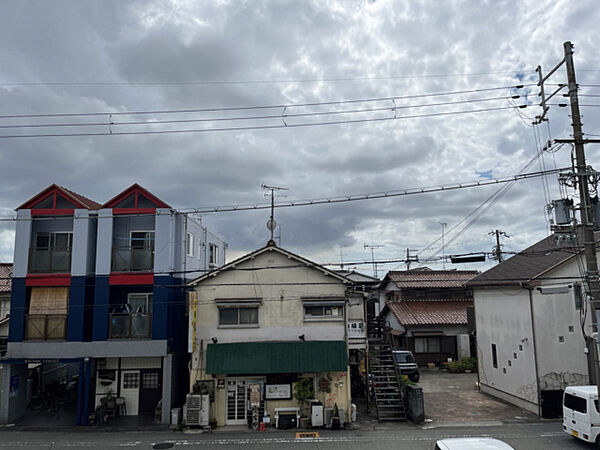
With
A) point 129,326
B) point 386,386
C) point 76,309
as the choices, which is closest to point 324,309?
point 386,386

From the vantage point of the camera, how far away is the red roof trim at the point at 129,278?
70.3ft

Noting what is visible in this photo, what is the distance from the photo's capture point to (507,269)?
25156 mm

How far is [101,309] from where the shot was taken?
21188 millimetres

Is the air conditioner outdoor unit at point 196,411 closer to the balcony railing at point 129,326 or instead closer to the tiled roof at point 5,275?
the balcony railing at point 129,326

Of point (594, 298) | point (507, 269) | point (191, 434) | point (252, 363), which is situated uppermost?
point (507, 269)

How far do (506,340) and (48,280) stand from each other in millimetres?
22482

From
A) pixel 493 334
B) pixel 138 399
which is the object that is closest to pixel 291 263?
pixel 138 399

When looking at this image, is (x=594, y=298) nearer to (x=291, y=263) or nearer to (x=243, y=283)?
(x=291, y=263)

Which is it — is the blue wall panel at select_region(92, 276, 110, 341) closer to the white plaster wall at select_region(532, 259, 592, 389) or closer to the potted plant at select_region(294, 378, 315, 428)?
the potted plant at select_region(294, 378, 315, 428)

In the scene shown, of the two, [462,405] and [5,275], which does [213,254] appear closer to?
[5,275]

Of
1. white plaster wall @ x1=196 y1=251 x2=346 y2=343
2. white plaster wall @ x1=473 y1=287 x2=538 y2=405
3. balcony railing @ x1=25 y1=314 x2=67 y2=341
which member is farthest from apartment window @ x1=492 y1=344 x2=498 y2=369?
balcony railing @ x1=25 y1=314 x2=67 y2=341

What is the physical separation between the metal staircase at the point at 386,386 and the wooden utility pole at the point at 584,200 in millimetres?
9466

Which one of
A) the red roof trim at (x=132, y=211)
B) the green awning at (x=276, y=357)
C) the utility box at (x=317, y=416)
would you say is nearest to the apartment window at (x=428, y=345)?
the green awning at (x=276, y=357)

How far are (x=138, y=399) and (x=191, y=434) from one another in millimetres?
4670
